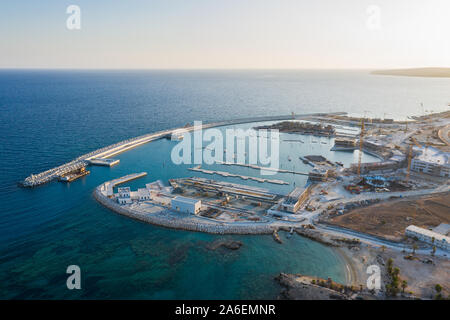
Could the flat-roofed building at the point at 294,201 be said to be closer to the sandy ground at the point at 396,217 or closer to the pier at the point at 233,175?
the sandy ground at the point at 396,217

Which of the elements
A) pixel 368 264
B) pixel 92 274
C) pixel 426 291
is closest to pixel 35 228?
pixel 92 274

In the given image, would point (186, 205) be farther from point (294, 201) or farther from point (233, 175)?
point (233, 175)

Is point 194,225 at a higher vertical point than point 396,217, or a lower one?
lower

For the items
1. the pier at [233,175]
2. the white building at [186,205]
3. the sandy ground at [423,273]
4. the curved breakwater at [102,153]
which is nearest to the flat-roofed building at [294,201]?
the pier at [233,175]

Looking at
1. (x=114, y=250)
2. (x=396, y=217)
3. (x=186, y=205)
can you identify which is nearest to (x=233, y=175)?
(x=186, y=205)

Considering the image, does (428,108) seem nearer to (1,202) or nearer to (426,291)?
(426,291)
